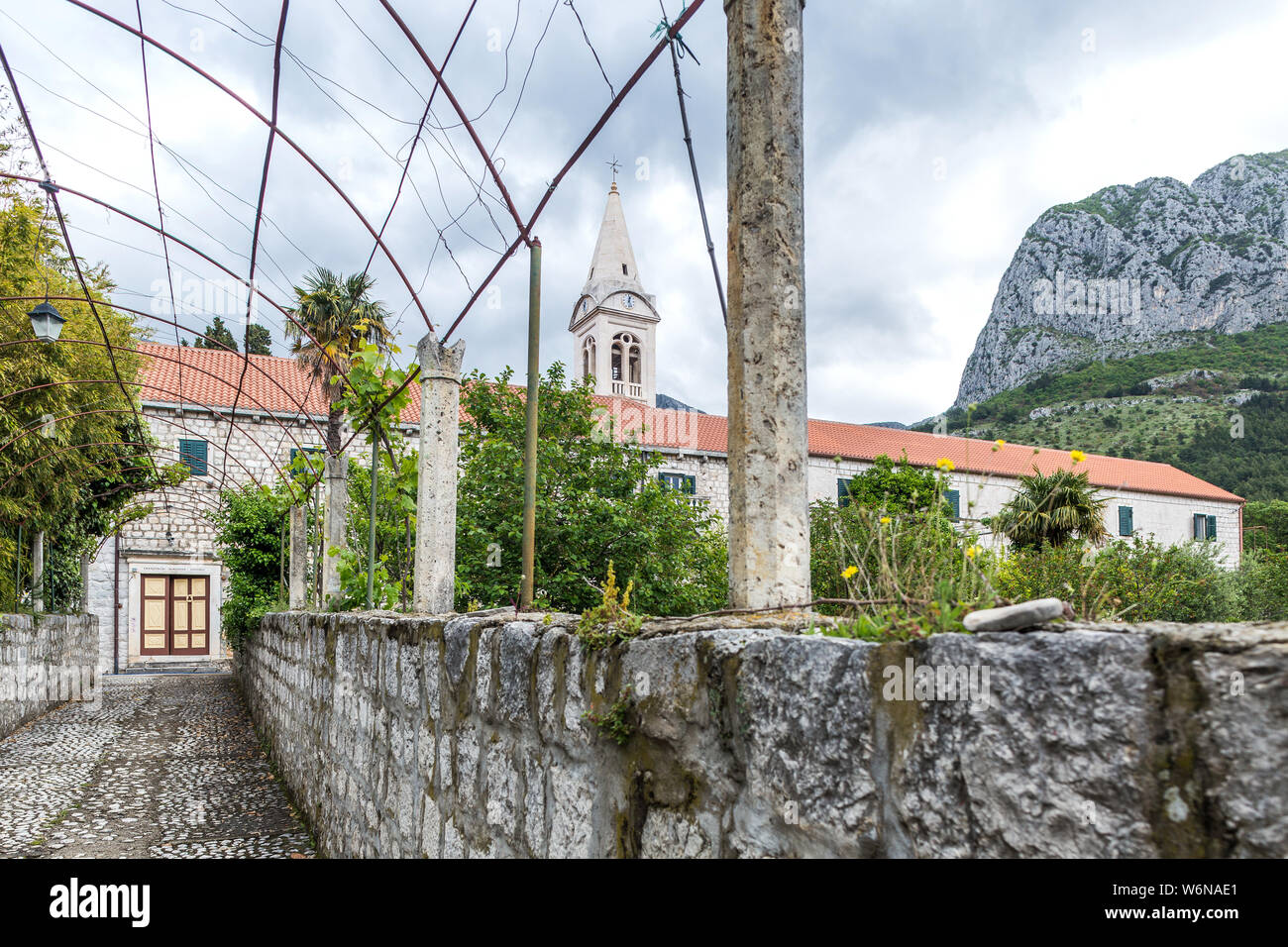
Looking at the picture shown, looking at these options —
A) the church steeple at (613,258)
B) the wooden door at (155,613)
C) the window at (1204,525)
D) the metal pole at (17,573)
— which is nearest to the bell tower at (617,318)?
the church steeple at (613,258)

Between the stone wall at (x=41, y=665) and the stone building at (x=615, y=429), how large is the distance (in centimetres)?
420

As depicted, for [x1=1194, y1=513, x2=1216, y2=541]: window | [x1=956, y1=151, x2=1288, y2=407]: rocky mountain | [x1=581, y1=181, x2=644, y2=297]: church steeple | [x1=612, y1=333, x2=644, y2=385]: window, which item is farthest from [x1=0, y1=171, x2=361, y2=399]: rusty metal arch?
[x1=956, y1=151, x2=1288, y2=407]: rocky mountain

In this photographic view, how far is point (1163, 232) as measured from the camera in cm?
5491

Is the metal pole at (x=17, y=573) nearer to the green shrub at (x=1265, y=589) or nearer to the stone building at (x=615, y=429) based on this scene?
the stone building at (x=615, y=429)

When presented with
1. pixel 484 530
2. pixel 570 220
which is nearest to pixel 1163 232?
pixel 484 530

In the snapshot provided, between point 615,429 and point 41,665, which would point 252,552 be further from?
point 615,429

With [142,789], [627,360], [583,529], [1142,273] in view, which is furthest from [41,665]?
[1142,273]

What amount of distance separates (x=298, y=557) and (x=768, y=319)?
9.91 m

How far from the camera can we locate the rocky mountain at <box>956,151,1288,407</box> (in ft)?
162

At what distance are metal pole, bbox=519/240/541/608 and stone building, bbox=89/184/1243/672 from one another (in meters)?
9.41

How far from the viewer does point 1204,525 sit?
34.0m
